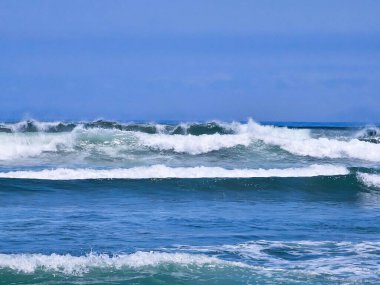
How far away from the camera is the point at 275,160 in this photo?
84.2 ft

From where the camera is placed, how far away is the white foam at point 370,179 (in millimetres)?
19109

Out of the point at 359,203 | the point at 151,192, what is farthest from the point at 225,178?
the point at 359,203

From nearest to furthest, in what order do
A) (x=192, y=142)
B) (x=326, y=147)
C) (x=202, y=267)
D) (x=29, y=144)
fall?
(x=202, y=267), (x=29, y=144), (x=192, y=142), (x=326, y=147)

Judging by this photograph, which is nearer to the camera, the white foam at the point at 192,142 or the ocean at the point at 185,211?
the ocean at the point at 185,211

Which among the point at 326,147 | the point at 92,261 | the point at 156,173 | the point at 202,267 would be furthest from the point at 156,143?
the point at 202,267

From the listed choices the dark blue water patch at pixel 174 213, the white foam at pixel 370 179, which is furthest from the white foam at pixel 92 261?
the white foam at pixel 370 179

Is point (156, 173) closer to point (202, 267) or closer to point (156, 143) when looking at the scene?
point (156, 143)

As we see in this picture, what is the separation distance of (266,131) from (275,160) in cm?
729

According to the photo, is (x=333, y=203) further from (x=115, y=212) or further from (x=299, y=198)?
(x=115, y=212)

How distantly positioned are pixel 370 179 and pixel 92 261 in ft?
40.8

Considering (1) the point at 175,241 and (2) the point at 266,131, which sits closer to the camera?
(1) the point at 175,241

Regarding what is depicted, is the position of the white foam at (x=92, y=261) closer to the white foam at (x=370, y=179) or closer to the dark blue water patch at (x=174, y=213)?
the dark blue water patch at (x=174, y=213)

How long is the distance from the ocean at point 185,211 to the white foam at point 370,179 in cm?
3

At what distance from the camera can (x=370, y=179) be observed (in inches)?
764
